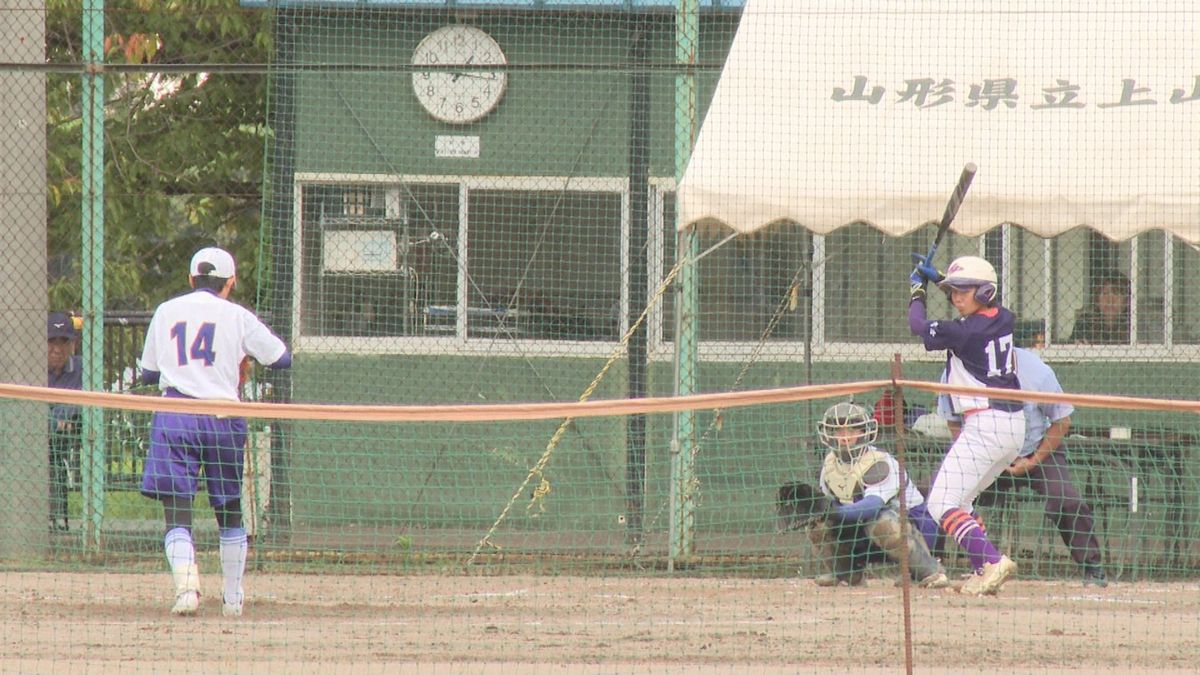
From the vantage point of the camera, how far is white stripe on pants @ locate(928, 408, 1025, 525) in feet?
32.3

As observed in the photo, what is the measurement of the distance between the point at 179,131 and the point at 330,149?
4035 mm

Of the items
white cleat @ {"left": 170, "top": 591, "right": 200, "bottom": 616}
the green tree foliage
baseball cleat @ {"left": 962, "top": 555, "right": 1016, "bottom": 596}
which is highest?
the green tree foliage

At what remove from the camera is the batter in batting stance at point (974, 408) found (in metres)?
9.79

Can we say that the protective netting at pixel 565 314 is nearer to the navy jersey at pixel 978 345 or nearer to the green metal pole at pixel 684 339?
the green metal pole at pixel 684 339

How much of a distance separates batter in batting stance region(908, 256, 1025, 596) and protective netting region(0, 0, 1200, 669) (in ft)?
3.40

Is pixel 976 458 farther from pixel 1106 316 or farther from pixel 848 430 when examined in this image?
pixel 1106 316

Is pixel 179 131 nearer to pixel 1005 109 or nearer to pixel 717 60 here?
pixel 717 60

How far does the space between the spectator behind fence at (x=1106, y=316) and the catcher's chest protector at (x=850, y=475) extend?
8.73 ft

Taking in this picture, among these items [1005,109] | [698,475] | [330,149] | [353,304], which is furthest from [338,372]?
[1005,109]

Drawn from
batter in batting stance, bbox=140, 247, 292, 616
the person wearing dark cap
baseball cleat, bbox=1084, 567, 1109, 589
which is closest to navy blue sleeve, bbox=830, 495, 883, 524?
baseball cleat, bbox=1084, 567, 1109, 589

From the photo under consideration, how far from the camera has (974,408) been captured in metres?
9.96

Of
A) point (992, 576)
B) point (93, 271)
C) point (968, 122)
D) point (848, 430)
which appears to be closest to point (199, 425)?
point (93, 271)

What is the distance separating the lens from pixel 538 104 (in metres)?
12.8

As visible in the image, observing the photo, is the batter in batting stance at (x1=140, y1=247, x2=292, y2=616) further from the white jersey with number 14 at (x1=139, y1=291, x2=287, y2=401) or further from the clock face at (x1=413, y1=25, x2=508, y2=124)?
the clock face at (x1=413, y1=25, x2=508, y2=124)
